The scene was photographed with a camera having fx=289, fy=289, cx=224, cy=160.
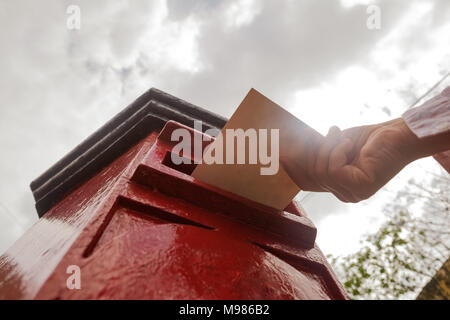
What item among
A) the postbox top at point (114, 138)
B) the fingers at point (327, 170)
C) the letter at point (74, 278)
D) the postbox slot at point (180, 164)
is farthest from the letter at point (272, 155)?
the postbox top at point (114, 138)

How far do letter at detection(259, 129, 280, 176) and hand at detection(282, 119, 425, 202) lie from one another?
3 centimetres

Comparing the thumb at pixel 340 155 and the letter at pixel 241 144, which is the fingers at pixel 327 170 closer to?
the thumb at pixel 340 155

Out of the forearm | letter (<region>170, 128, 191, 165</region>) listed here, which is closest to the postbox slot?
letter (<region>170, 128, 191, 165</region>)

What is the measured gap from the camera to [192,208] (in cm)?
89

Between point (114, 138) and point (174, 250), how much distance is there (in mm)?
1076

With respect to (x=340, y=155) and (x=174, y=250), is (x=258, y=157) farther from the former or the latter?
(x=174, y=250)

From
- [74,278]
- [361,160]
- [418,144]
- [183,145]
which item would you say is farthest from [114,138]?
[418,144]

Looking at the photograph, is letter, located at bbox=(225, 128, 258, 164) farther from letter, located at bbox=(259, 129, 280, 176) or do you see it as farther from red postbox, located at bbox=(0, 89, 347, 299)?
red postbox, located at bbox=(0, 89, 347, 299)

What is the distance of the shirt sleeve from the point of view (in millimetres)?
760

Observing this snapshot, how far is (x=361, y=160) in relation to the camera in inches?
31.1
